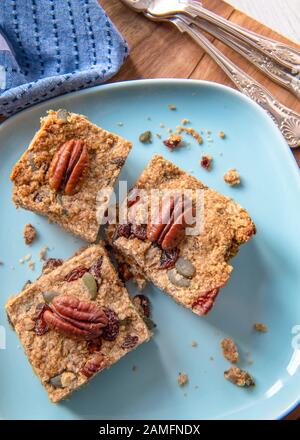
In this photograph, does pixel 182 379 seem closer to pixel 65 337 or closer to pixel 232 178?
pixel 65 337

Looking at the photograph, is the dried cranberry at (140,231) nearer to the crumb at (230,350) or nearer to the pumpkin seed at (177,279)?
the pumpkin seed at (177,279)

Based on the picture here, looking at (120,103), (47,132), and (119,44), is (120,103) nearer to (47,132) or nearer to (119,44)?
(119,44)

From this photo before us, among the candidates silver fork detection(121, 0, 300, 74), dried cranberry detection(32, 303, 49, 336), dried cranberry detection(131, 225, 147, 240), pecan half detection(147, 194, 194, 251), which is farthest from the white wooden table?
dried cranberry detection(32, 303, 49, 336)

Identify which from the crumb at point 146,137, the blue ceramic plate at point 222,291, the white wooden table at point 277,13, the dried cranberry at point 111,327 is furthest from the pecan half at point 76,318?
the white wooden table at point 277,13

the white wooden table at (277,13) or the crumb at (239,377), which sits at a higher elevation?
the white wooden table at (277,13)

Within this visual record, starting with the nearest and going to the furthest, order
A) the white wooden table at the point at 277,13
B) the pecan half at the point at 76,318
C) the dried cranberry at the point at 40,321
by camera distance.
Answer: the pecan half at the point at 76,318 → the dried cranberry at the point at 40,321 → the white wooden table at the point at 277,13

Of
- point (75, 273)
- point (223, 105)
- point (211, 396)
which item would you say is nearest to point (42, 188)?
point (75, 273)

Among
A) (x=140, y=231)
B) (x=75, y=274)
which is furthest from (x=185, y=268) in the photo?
(x=75, y=274)
